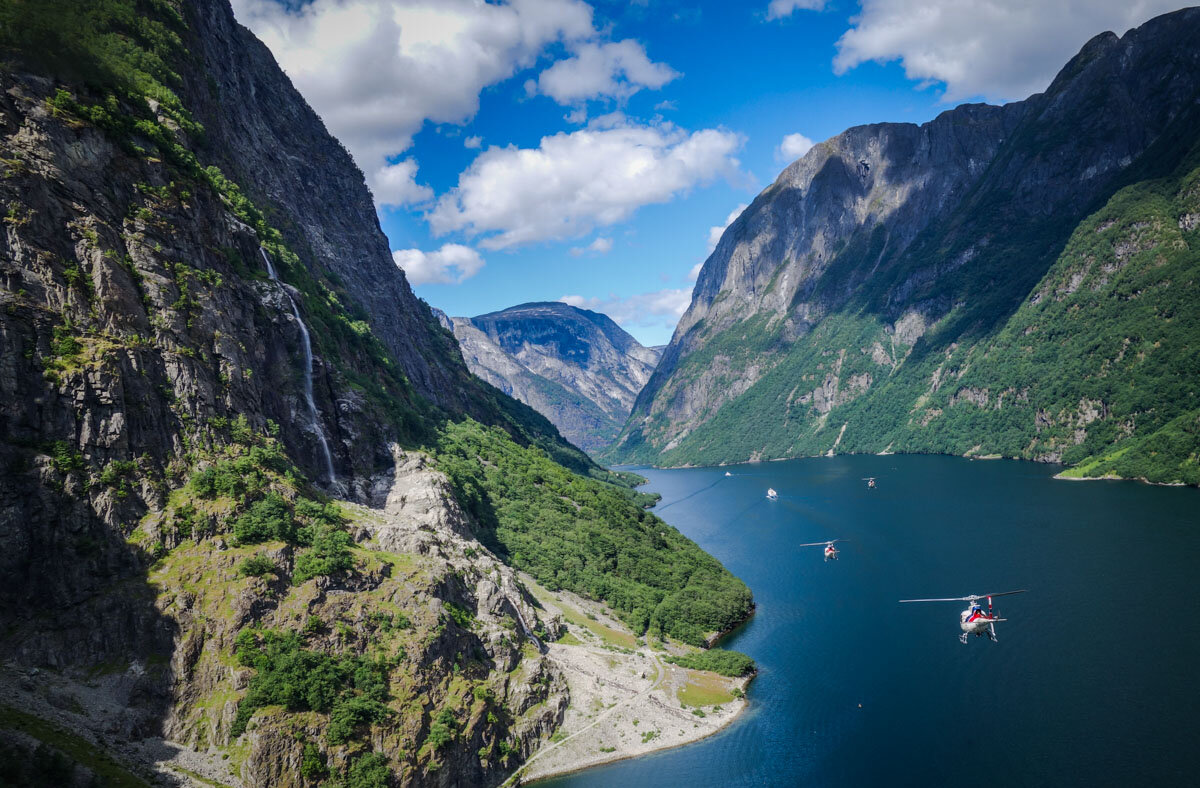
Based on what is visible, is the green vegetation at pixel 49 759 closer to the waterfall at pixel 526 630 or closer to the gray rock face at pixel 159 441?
the gray rock face at pixel 159 441

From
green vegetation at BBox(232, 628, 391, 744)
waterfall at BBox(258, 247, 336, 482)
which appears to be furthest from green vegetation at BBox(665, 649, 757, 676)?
waterfall at BBox(258, 247, 336, 482)

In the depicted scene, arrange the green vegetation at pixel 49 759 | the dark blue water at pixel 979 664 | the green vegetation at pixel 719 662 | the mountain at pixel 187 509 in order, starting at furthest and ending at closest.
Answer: the green vegetation at pixel 719 662
the dark blue water at pixel 979 664
the mountain at pixel 187 509
the green vegetation at pixel 49 759

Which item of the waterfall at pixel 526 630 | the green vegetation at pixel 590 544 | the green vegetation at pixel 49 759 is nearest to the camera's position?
the green vegetation at pixel 49 759

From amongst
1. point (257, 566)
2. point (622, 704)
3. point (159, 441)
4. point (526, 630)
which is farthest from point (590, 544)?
point (159, 441)

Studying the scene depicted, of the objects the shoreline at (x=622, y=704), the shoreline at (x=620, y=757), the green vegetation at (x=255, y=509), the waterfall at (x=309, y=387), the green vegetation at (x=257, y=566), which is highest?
the waterfall at (x=309, y=387)

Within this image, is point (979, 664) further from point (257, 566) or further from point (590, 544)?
point (257, 566)

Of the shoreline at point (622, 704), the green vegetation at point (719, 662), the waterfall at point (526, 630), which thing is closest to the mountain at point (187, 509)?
the waterfall at point (526, 630)
